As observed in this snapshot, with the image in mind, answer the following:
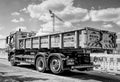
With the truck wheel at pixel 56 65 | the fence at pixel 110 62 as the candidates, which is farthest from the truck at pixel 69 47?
the fence at pixel 110 62

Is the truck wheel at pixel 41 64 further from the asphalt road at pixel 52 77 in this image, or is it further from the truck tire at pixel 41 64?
the asphalt road at pixel 52 77

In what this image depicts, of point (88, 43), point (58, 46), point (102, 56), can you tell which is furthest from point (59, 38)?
point (102, 56)

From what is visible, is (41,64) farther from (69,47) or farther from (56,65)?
(69,47)

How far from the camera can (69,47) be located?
7781mm

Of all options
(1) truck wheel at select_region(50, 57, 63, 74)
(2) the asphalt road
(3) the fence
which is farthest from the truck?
(3) the fence

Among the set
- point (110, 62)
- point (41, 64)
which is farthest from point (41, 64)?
point (110, 62)

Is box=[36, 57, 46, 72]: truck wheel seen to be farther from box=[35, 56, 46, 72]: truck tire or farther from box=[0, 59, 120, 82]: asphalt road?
box=[0, 59, 120, 82]: asphalt road

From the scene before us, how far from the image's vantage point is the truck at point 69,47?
23.6 feet

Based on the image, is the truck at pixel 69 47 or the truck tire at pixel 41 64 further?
the truck tire at pixel 41 64

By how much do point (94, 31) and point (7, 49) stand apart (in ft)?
32.0

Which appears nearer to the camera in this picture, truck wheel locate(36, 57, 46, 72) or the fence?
truck wheel locate(36, 57, 46, 72)

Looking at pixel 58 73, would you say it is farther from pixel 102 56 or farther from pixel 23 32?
pixel 23 32

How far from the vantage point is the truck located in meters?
7.20

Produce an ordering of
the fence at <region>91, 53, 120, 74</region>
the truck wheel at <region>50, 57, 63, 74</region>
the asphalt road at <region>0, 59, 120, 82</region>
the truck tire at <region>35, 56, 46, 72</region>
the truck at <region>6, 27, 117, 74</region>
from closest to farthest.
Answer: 1. the asphalt road at <region>0, 59, 120, 82</region>
2. the truck at <region>6, 27, 117, 74</region>
3. the truck wheel at <region>50, 57, 63, 74</region>
4. the truck tire at <region>35, 56, 46, 72</region>
5. the fence at <region>91, 53, 120, 74</region>
